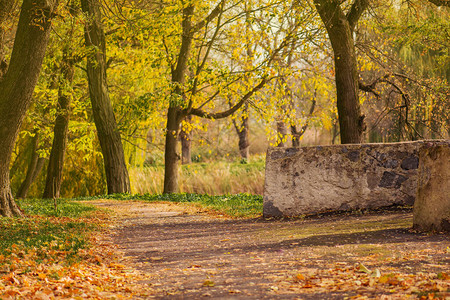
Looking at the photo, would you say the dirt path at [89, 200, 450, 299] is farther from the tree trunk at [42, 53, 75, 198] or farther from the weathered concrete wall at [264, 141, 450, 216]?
the tree trunk at [42, 53, 75, 198]

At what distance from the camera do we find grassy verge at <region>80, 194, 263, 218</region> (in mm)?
10766

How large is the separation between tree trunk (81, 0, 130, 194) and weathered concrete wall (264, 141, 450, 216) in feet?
28.9

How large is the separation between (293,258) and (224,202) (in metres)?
7.75

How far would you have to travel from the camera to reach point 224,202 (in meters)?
13.4

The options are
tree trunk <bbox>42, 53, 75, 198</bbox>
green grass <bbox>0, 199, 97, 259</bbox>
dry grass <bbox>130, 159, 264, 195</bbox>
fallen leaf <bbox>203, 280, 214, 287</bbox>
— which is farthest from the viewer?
dry grass <bbox>130, 159, 264, 195</bbox>

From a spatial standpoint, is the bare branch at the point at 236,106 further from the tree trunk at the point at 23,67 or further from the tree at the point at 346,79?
the tree trunk at the point at 23,67

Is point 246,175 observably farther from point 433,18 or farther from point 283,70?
point 433,18

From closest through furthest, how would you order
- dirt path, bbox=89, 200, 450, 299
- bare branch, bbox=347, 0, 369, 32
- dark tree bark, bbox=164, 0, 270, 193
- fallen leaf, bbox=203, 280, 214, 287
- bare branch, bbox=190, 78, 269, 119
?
dirt path, bbox=89, 200, 450, 299
fallen leaf, bbox=203, 280, 214, 287
bare branch, bbox=347, 0, 369, 32
bare branch, bbox=190, 78, 269, 119
dark tree bark, bbox=164, 0, 270, 193

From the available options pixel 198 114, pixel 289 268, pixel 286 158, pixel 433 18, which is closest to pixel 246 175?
pixel 198 114

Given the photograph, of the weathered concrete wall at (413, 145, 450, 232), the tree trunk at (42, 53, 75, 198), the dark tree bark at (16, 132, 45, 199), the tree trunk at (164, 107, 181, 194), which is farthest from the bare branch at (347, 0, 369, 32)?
the dark tree bark at (16, 132, 45, 199)

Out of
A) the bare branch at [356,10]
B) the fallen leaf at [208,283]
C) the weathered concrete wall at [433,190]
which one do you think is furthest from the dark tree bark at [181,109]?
the fallen leaf at [208,283]

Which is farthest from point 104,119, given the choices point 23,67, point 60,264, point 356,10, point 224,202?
point 60,264

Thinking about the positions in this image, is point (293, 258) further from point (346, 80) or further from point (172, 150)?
point (172, 150)

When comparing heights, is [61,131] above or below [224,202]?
above
